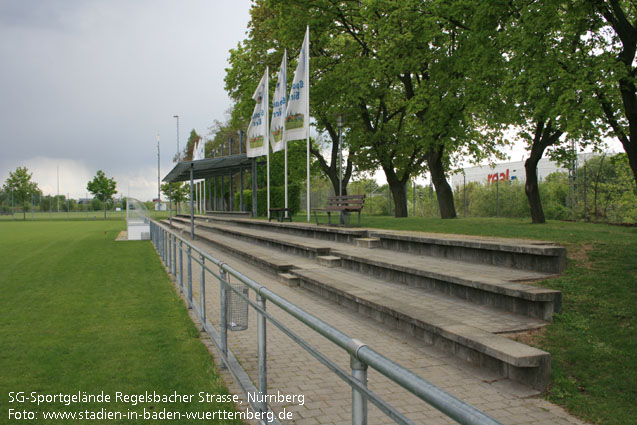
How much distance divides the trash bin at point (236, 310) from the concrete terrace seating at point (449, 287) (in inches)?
77.8

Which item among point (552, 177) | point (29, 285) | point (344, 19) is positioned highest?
point (344, 19)

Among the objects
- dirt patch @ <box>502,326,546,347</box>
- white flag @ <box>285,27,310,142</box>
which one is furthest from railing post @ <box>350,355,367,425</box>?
white flag @ <box>285,27,310,142</box>

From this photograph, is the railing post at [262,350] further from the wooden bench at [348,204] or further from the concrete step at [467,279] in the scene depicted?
the wooden bench at [348,204]

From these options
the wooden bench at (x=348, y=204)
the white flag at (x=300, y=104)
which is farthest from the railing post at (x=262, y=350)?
the white flag at (x=300, y=104)

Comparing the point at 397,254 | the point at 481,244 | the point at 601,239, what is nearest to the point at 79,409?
the point at 481,244

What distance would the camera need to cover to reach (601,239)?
333 inches

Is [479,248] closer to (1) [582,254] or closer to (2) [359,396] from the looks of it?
(1) [582,254]

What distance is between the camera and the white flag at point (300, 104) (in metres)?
15.6

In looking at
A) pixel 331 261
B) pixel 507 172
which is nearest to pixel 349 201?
pixel 331 261

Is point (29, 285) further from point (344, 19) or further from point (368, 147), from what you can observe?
point (368, 147)

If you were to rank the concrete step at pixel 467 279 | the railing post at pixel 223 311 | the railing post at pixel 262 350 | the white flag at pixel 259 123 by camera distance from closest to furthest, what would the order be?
the railing post at pixel 262 350
the railing post at pixel 223 311
the concrete step at pixel 467 279
the white flag at pixel 259 123

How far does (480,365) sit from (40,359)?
14.8 ft

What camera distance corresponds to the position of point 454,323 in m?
4.95

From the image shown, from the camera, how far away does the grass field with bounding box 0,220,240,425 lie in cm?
417
